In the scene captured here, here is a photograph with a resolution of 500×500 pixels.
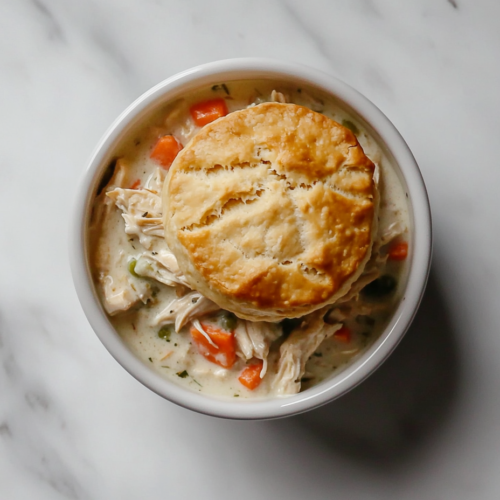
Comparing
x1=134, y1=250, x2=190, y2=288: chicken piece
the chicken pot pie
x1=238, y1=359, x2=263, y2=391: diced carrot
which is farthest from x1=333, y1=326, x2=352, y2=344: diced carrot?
x1=134, y1=250, x2=190, y2=288: chicken piece

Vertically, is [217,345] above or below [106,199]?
below

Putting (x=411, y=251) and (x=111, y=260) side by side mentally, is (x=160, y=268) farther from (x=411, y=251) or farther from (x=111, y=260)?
(x=411, y=251)

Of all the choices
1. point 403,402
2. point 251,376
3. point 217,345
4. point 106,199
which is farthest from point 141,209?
point 403,402

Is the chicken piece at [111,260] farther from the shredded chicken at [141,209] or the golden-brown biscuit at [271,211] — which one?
the golden-brown biscuit at [271,211]

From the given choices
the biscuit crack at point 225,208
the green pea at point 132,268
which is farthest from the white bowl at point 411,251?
the biscuit crack at point 225,208

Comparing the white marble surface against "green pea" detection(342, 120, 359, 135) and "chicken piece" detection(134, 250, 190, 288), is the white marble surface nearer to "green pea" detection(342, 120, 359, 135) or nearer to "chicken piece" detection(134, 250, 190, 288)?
"green pea" detection(342, 120, 359, 135)

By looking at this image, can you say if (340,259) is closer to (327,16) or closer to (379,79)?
(379,79)
